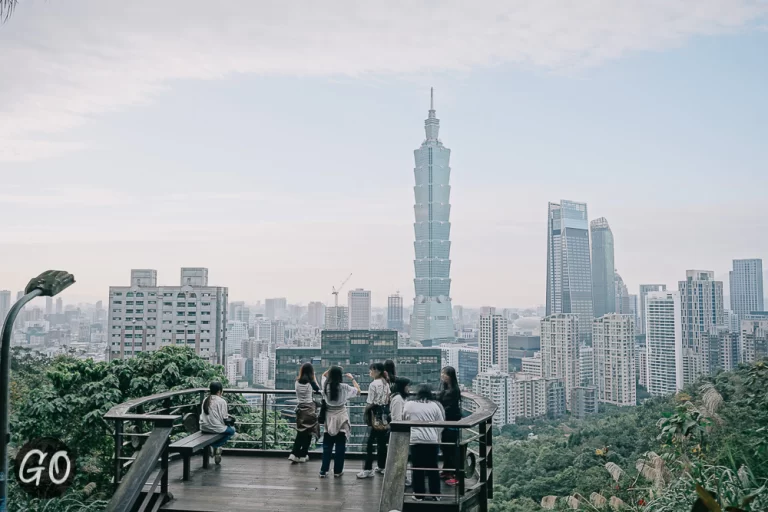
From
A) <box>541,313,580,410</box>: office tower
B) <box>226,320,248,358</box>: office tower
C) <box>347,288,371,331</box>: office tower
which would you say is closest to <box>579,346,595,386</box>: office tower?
<box>541,313,580,410</box>: office tower

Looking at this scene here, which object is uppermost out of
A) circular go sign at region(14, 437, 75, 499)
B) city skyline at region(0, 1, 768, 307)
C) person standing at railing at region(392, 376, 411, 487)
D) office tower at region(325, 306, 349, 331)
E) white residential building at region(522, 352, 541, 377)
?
city skyline at region(0, 1, 768, 307)

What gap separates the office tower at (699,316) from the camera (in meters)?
33.0

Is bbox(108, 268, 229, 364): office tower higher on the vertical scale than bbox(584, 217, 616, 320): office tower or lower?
lower

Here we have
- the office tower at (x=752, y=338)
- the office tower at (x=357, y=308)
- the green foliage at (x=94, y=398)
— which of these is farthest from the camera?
the office tower at (x=357, y=308)

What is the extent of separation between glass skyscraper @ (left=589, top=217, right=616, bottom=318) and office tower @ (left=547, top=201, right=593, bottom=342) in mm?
1206

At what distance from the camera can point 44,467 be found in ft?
17.9

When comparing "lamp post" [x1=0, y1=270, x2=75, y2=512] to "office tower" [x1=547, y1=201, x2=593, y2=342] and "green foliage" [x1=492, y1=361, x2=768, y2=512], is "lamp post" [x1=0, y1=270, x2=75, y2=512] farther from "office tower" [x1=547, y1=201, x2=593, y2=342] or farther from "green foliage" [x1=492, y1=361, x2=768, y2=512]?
"office tower" [x1=547, y1=201, x2=593, y2=342]

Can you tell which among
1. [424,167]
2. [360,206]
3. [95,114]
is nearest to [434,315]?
[424,167]

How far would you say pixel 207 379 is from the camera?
9.29m

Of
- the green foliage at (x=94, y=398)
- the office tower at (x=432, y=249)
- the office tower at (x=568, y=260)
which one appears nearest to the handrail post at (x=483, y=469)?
the green foliage at (x=94, y=398)

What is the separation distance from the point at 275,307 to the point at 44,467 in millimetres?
116629

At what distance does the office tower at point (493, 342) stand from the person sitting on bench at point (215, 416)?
72.4 m

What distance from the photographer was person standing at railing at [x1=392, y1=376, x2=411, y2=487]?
458 cm

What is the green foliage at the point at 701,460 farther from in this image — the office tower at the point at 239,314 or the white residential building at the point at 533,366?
the office tower at the point at 239,314
